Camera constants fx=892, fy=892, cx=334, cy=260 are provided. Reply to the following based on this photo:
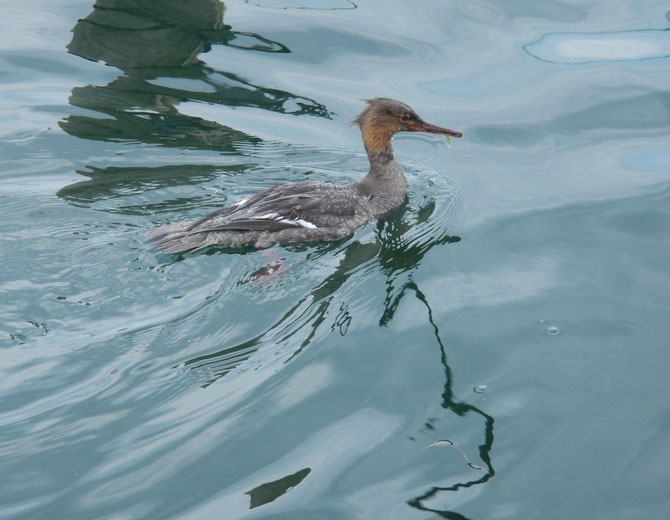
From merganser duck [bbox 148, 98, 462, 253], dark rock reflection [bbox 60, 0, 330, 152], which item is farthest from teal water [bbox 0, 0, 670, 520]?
merganser duck [bbox 148, 98, 462, 253]

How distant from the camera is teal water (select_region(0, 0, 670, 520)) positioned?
467cm

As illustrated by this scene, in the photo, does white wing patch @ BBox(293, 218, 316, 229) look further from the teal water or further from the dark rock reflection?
the dark rock reflection

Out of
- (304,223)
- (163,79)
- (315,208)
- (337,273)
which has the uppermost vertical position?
(163,79)

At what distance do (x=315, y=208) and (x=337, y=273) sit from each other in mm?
851

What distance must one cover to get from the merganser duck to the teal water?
168mm

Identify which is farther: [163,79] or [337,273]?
[163,79]

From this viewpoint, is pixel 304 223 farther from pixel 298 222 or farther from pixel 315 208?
pixel 315 208

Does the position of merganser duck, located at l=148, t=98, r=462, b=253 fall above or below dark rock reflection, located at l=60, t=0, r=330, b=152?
below

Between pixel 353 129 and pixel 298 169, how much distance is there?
973 mm

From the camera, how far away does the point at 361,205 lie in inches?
298

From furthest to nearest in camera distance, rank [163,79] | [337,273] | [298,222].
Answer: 1. [163,79]
2. [298,222]
3. [337,273]

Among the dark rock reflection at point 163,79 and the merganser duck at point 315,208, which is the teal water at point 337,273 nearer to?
the dark rock reflection at point 163,79

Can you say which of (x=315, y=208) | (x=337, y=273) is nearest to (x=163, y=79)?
(x=315, y=208)

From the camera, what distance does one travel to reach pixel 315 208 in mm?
7238
